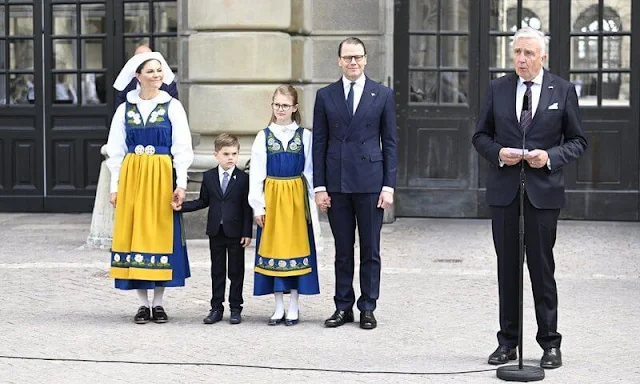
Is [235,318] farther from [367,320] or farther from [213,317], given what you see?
[367,320]

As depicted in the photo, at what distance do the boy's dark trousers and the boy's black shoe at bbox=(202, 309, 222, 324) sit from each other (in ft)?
0.08

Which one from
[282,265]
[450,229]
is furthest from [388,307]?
[450,229]

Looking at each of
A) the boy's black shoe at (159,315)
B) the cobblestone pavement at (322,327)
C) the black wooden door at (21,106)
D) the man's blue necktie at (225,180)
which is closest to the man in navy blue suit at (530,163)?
the cobblestone pavement at (322,327)

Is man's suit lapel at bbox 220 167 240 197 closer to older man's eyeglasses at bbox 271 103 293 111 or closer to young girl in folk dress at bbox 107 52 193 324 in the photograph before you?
young girl in folk dress at bbox 107 52 193 324

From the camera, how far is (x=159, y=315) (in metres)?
9.83

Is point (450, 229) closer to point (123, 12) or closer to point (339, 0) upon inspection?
point (339, 0)

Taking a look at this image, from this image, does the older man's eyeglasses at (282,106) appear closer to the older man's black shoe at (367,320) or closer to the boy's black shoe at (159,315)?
the older man's black shoe at (367,320)

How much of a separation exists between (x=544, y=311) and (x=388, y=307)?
2302mm

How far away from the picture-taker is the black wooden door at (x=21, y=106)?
55.6 ft

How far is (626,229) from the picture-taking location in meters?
15.1

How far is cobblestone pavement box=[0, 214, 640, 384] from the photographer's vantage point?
8.15 m

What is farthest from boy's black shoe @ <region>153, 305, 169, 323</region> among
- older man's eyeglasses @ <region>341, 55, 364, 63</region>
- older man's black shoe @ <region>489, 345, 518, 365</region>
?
older man's black shoe @ <region>489, 345, 518, 365</region>

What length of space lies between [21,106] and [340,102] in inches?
323

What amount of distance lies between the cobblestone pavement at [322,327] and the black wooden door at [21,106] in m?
3.25
